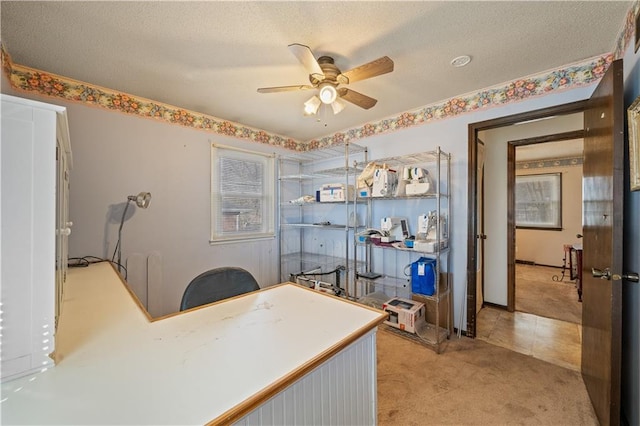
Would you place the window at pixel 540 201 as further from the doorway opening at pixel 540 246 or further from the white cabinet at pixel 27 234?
the white cabinet at pixel 27 234

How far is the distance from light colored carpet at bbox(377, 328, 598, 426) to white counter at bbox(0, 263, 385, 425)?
3.29ft

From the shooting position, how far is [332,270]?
352cm

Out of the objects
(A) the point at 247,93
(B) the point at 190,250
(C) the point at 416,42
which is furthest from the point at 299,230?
(C) the point at 416,42

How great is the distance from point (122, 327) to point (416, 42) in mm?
2301

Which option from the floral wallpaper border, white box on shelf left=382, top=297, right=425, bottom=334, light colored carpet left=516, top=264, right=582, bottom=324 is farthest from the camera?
the floral wallpaper border

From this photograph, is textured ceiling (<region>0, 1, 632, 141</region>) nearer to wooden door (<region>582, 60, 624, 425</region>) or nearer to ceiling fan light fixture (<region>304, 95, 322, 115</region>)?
ceiling fan light fixture (<region>304, 95, 322, 115</region>)

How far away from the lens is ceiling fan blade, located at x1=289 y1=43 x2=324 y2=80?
4.52ft

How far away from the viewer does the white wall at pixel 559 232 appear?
5027mm

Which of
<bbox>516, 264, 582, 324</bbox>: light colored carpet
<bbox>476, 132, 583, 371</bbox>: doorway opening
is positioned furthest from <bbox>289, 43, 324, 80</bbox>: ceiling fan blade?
<bbox>516, 264, 582, 324</bbox>: light colored carpet

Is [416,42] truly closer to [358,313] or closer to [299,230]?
[358,313]

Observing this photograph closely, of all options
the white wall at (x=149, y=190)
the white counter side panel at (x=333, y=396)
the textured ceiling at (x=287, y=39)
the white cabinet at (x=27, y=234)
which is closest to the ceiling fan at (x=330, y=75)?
the textured ceiling at (x=287, y=39)

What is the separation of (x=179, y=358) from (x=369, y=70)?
1767 mm

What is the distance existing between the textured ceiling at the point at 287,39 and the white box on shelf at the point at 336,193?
116cm

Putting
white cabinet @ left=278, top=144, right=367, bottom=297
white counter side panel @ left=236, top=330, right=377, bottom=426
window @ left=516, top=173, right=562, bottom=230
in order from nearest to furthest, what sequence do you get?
white counter side panel @ left=236, top=330, right=377, bottom=426
white cabinet @ left=278, top=144, right=367, bottom=297
window @ left=516, top=173, right=562, bottom=230
